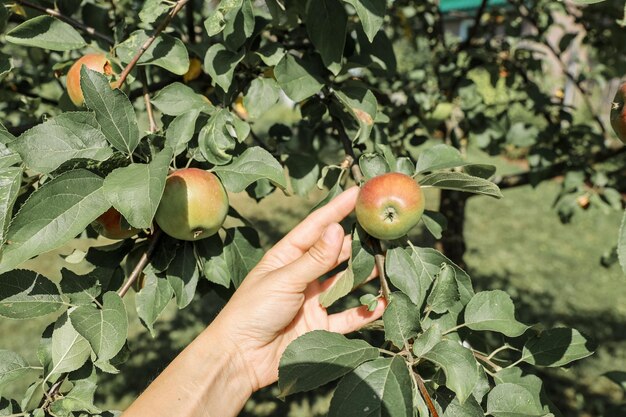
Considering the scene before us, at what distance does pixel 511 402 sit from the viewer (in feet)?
3.41

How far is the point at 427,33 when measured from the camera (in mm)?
3201

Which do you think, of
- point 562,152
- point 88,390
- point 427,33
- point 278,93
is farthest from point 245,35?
point 427,33

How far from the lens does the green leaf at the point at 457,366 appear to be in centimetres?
89

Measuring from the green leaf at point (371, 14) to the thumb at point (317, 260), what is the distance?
449mm

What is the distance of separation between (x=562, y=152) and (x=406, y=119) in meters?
0.75

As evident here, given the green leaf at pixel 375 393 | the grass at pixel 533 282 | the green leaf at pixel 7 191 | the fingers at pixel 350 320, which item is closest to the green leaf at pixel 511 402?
the green leaf at pixel 375 393

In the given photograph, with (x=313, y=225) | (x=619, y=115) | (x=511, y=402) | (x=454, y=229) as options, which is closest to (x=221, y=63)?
(x=313, y=225)

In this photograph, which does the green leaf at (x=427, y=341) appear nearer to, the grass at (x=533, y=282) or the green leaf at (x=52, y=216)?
the green leaf at (x=52, y=216)

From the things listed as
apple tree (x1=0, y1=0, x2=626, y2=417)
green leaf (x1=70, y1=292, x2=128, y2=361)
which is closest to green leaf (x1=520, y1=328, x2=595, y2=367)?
apple tree (x1=0, y1=0, x2=626, y2=417)

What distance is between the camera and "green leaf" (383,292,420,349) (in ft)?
3.32

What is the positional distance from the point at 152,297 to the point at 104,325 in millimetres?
184

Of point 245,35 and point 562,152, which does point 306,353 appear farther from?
point 562,152

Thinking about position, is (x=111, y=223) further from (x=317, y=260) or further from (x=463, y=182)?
(x=463, y=182)

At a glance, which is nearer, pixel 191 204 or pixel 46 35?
pixel 191 204
